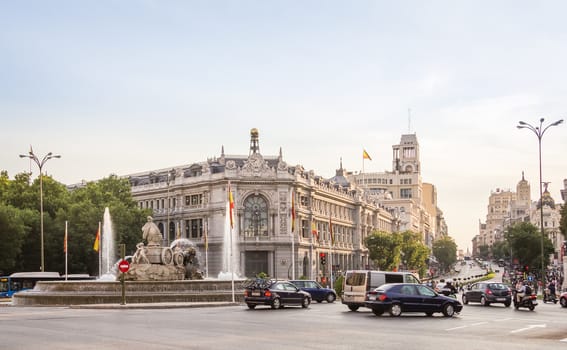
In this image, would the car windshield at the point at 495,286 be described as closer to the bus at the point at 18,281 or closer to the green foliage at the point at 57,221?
the bus at the point at 18,281

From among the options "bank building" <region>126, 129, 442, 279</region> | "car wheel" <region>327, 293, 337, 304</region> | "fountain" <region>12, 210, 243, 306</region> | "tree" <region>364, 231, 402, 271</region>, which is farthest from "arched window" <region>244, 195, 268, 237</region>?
"car wheel" <region>327, 293, 337, 304</region>

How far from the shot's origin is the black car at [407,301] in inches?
1268

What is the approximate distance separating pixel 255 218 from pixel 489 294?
5974 centimetres

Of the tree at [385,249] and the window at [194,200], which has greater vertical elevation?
the window at [194,200]

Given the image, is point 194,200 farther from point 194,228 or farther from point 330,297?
point 330,297

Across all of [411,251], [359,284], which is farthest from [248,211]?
[359,284]

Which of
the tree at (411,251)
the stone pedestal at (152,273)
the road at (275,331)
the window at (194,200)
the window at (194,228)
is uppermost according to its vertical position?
the window at (194,200)

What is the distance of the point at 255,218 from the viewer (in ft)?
331

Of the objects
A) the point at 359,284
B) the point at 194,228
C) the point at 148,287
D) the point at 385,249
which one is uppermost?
the point at 194,228

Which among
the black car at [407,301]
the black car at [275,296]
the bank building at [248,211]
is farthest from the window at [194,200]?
the black car at [407,301]

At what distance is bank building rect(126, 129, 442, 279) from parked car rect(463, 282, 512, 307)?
4930 centimetres

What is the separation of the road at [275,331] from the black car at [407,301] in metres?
0.48

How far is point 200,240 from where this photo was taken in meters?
103

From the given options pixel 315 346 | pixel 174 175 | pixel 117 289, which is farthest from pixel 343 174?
pixel 315 346
